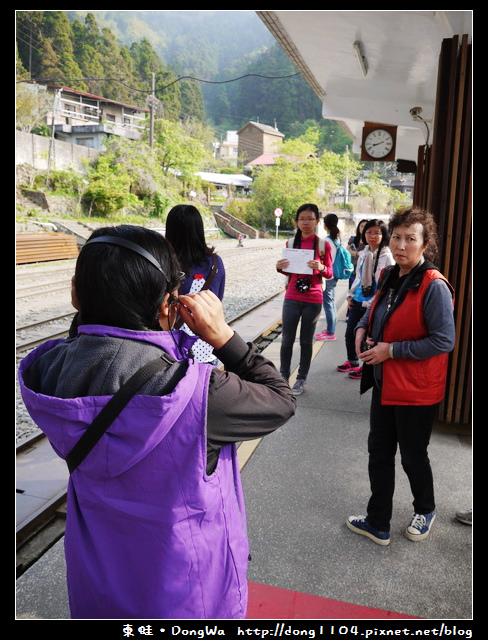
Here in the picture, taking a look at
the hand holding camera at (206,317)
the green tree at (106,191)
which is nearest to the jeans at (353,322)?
the hand holding camera at (206,317)

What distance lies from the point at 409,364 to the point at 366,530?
1.03 metres

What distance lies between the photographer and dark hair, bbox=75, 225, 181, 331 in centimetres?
114

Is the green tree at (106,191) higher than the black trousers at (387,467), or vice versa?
the green tree at (106,191)

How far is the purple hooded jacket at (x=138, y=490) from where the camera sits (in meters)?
1.08

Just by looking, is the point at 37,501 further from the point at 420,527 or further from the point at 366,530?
the point at 420,527

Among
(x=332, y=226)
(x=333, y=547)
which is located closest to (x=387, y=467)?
(x=333, y=547)

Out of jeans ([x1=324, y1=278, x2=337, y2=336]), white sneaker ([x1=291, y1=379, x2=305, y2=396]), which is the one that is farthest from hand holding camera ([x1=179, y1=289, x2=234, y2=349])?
jeans ([x1=324, y1=278, x2=337, y2=336])

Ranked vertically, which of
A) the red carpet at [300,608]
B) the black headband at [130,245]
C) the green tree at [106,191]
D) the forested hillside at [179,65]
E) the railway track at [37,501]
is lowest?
the railway track at [37,501]

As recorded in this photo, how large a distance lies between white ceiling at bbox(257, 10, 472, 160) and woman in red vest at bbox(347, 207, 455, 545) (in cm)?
209

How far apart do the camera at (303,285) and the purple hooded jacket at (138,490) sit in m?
3.48

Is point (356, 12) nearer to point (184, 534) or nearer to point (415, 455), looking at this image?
point (415, 455)

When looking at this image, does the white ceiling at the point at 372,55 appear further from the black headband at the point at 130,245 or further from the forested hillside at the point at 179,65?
the black headband at the point at 130,245

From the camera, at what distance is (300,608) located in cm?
221
